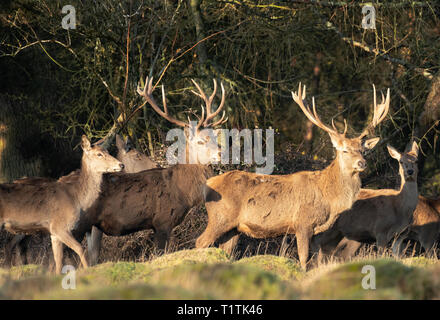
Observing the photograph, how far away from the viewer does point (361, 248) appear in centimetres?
1145

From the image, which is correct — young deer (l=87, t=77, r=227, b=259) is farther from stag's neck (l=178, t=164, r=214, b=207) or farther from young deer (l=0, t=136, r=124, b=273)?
young deer (l=0, t=136, r=124, b=273)

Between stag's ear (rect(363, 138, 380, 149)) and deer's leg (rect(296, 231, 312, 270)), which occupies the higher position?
stag's ear (rect(363, 138, 380, 149))

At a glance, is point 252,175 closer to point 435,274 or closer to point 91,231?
point 91,231

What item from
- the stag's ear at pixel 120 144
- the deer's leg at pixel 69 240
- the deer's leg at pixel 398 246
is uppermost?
the stag's ear at pixel 120 144

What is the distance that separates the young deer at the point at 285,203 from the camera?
9.69 meters

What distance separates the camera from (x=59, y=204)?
903 cm

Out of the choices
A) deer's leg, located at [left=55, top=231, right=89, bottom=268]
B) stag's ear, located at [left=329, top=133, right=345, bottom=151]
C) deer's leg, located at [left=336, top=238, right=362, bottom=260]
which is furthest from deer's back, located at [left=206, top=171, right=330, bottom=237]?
deer's leg, located at [left=55, top=231, right=89, bottom=268]

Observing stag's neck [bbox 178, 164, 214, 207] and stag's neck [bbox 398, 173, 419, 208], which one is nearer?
stag's neck [bbox 178, 164, 214, 207]

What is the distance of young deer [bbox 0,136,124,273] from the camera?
8.84m

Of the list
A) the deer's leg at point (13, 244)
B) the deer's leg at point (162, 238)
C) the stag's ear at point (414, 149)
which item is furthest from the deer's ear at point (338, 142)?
the deer's leg at point (13, 244)

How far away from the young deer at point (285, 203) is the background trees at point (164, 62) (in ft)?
9.60

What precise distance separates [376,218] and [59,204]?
4.60 m

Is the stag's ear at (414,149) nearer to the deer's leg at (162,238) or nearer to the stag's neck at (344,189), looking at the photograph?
the stag's neck at (344,189)

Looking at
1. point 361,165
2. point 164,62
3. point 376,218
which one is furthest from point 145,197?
point 164,62
